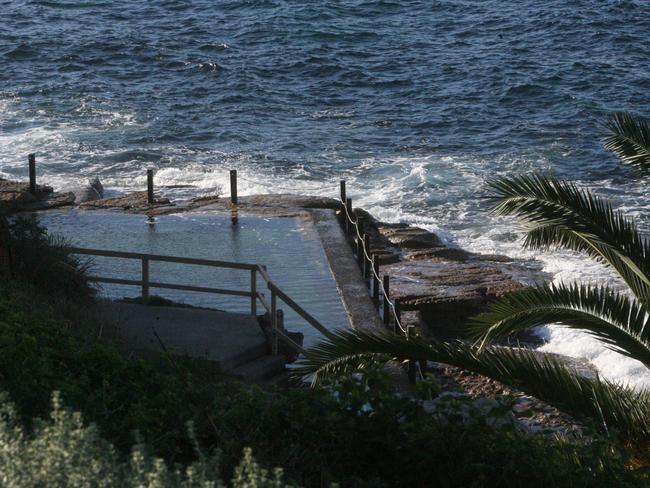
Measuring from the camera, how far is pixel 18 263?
14445 millimetres

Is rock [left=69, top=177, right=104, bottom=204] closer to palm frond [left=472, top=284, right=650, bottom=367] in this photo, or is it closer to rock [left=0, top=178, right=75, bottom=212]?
rock [left=0, top=178, right=75, bottom=212]

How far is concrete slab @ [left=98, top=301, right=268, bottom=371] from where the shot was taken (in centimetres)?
1299

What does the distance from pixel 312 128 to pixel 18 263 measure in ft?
83.5

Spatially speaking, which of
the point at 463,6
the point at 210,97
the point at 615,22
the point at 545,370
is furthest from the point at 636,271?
the point at 463,6

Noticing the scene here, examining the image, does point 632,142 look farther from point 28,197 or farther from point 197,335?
point 28,197

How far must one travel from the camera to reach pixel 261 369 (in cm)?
1325

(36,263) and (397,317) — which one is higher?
(36,263)

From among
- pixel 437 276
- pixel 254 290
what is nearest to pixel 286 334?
pixel 254 290

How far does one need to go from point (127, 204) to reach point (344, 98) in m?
19.4

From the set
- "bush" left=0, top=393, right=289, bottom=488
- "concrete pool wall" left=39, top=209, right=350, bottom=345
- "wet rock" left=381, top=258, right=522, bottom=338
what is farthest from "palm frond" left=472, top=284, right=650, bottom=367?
"wet rock" left=381, top=258, right=522, bottom=338

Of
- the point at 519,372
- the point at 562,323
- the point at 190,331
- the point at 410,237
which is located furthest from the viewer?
the point at 410,237

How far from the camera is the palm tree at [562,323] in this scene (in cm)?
962

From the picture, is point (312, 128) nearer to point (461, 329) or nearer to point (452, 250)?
point (452, 250)

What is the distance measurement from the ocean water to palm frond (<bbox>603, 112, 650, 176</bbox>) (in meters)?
7.11
